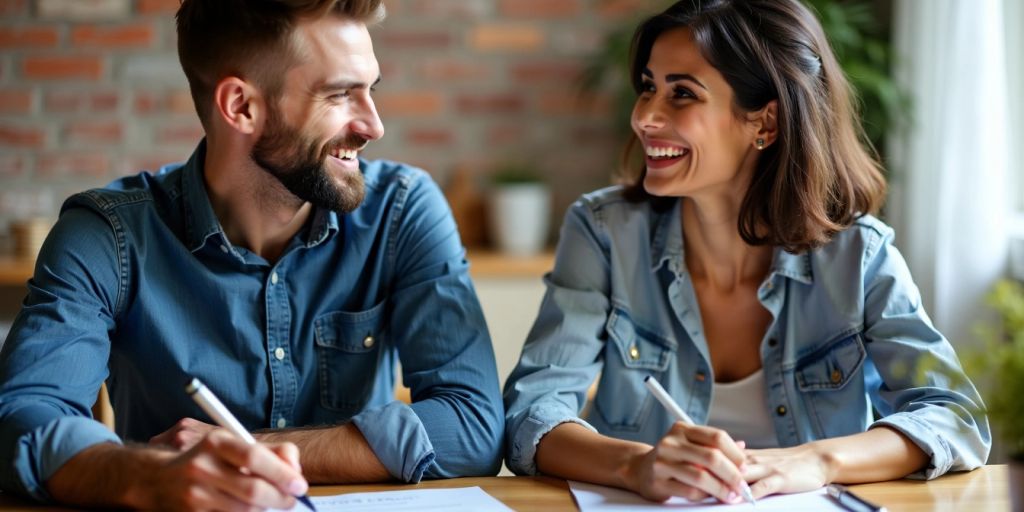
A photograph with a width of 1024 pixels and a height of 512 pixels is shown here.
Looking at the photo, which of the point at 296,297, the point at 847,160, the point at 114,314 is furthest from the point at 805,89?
the point at 114,314

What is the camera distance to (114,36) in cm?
368

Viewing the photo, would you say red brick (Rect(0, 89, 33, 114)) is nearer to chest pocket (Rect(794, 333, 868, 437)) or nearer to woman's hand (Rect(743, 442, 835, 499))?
chest pocket (Rect(794, 333, 868, 437))

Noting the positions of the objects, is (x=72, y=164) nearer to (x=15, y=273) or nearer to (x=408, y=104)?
(x=15, y=273)

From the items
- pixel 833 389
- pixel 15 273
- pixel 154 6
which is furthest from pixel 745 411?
pixel 154 6

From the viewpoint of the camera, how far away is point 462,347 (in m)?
1.69

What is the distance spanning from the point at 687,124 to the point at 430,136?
2.07 m

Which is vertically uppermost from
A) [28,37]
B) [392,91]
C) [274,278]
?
[28,37]

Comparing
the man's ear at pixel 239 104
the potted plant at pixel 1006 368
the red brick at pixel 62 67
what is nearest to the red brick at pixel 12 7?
the red brick at pixel 62 67

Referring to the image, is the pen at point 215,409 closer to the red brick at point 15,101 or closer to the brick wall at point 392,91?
the brick wall at point 392,91

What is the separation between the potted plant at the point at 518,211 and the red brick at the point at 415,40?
489mm

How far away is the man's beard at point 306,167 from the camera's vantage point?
5.63ft

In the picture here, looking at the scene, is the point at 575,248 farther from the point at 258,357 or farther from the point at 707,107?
the point at 258,357

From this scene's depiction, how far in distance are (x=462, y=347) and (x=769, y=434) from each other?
0.52 meters

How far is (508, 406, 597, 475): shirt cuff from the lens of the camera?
5.10ft
